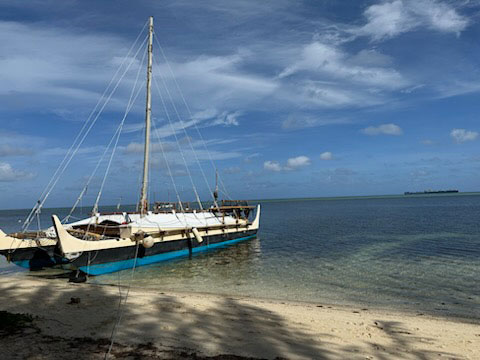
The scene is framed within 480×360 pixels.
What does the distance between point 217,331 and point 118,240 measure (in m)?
14.3

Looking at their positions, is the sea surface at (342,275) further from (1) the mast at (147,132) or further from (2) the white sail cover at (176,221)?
(1) the mast at (147,132)

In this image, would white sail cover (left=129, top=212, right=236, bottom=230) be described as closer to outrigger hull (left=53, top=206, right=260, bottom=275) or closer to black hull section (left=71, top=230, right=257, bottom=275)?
outrigger hull (left=53, top=206, right=260, bottom=275)

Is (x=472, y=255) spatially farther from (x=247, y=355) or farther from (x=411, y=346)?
(x=247, y=355)

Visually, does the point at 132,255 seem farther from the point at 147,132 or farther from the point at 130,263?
the point at 147,132

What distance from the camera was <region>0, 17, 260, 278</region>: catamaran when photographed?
19.5 m

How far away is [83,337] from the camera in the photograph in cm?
780

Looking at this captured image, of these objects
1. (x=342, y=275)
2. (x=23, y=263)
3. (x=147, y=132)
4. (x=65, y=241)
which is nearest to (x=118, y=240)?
(x=65, y=241)

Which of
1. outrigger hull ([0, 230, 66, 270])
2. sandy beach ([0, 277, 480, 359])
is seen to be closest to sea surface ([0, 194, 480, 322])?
outrigger hull ([0, 230, 66, 270])

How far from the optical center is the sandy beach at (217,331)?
7211mm

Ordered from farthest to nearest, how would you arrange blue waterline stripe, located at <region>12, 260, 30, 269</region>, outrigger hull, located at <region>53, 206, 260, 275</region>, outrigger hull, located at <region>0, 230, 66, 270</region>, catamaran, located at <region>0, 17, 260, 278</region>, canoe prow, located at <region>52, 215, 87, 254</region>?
blue waterline stripe, located at <region>12, 260, 30, 269</region>, outrigger hull, located at <region>0, 230, 66, 270</region>, catamaran, located at <region>0, 17, 260, 278</region>, outrigger hull, located at <region>53, 206, 260, 275</region>, canoe prow, located at <region>52, 215, 87, 254</region>

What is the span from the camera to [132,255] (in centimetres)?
2220

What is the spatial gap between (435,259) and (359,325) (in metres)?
16.9

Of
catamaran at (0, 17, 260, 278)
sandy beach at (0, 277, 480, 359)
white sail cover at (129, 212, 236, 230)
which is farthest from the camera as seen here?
white sail cover at (129, 212, 236, 230)

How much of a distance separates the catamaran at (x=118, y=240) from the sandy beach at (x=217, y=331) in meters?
6.63
